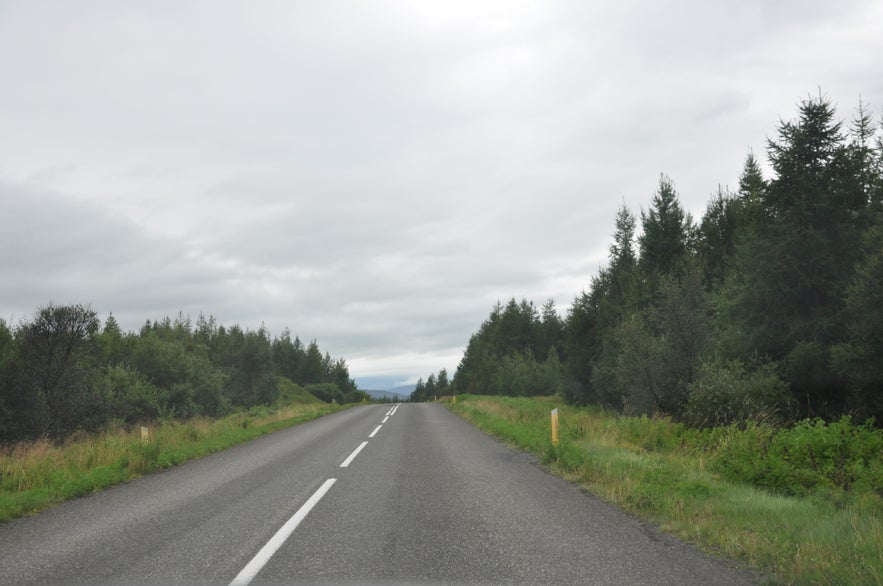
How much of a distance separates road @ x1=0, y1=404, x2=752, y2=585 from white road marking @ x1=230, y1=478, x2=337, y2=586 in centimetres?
2

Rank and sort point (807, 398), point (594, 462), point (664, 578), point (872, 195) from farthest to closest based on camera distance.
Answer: point (872, 195), point (807, 398), point (594, 462), point (664, 578)

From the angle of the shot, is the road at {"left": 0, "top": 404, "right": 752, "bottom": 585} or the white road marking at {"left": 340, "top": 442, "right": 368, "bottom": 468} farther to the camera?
the white road marking at {"left": 340, "top": 442, "right": 368, "bottom": 468}

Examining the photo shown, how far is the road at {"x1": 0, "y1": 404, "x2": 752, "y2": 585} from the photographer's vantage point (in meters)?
4.87

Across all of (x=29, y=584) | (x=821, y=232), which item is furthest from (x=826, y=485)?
(x=821, y=232)

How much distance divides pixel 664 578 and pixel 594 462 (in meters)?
6.12

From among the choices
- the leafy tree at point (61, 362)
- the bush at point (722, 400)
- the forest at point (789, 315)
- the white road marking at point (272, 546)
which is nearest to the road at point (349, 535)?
the white road marking at point (272, 546)

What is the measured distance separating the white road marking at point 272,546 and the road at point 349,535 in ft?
0.06

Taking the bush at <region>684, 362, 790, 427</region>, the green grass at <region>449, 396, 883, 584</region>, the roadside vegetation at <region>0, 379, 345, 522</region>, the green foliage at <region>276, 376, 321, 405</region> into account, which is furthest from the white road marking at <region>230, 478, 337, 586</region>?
the green foliage at <region>276, 376, 321, 405</region>

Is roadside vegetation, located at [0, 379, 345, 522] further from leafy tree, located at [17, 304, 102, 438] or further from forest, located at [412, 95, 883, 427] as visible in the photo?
forest, located at [412, 95, 883, 427]

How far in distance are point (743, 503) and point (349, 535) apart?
5.01 m

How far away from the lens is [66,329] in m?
25.2

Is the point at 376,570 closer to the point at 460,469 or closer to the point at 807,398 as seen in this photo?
the point at 460,469

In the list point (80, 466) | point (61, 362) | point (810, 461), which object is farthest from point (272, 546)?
point (61, 362)

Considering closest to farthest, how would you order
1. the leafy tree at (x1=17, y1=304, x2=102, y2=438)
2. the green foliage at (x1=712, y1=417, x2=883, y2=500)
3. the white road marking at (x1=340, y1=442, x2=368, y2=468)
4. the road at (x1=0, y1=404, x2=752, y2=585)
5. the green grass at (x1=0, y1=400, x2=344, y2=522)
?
the road at (x1=0, y1=404, x2=752, y2=585)
the green grass at (x1=0, y1=400, x2=344, y2=522)
the green foliage at (x1=712, y1=417, x2=883, y2=500)
the white road marking at (x1=340, y1=442, x2=368, y2=468)
the leafy tree at (x1=17, y1=304, x2=102, y2=438)
